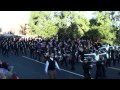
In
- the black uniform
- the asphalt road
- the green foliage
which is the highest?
the green foliage

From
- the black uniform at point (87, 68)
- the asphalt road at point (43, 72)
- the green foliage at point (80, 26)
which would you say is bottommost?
the asphalt road at point (43, 72)

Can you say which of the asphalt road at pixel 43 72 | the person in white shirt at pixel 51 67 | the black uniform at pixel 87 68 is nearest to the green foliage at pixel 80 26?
the asphalt road at pixel 43 72

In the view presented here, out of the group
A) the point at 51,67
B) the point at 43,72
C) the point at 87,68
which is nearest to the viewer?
the point at 51,67

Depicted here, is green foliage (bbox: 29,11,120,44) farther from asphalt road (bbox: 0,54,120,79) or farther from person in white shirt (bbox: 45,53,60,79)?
person in white shirt (bbox: 45,53,60,79)

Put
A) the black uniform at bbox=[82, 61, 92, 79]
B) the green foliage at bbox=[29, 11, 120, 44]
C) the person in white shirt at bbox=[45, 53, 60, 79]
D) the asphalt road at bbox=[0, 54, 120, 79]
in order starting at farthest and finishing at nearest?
the green foliage at bbox=[29, 11, 120, 44] < the asphalt road at bbox=[0, 54, 120, 79] < the black uniform at bbox=[82, 61, 92, 79] < the person in white shirt at bbox=[45, 53, 60, 79]

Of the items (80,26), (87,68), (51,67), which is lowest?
(87,68)

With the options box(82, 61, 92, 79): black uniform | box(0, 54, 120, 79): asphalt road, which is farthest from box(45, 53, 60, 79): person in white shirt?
box(82, 61, 92, 79): black uniform

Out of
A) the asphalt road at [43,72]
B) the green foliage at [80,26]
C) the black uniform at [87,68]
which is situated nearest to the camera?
the black uniform at [87,68]

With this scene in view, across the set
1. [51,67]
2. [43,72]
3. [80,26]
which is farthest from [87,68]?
[80,26]

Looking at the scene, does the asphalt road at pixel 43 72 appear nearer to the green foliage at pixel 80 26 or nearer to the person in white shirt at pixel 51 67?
the person in white shirt at pixel 51 67

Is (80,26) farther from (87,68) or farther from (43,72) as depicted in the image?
(87,68)

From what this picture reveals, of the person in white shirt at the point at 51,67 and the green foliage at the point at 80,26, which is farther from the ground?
the green foliage at the point at 80,26
